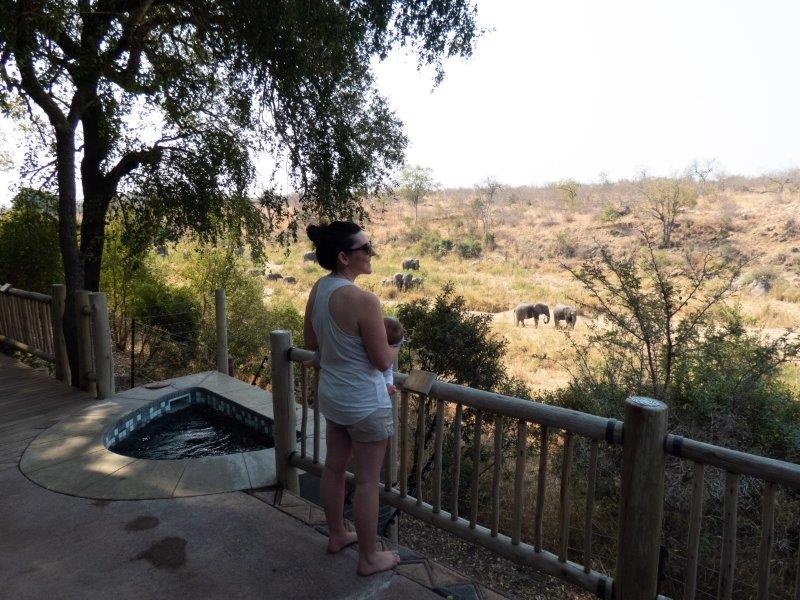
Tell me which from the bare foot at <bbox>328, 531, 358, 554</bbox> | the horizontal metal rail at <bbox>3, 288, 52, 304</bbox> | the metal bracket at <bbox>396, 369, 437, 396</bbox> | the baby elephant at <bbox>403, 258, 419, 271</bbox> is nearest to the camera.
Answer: the metal bracket at <bbox>396, 369, 437, 396</bbox>

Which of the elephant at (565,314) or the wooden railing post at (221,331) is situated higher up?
the wooden railing post at (221,331)

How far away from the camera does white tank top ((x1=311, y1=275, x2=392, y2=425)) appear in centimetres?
198

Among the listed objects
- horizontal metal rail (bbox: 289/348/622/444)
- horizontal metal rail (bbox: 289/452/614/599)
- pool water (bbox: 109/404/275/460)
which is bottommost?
pool water (bbox: 109/404/275/460)

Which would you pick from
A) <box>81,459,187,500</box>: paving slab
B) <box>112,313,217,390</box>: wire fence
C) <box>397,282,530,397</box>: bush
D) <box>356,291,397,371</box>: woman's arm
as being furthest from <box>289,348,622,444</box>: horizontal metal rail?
<box>112,313,217,390</box>: wire fence

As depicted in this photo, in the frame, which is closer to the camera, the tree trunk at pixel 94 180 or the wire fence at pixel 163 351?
the tree trunk at pixel 94 180

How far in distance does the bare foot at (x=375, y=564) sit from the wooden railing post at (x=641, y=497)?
3.04 feet

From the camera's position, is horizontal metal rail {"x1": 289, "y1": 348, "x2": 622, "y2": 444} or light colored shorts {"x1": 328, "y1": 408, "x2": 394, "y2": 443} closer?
horizontal metal rail {"x1": 289, "y1": 348, "x2": 622, "y2": 444}

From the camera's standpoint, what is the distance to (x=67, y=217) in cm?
533

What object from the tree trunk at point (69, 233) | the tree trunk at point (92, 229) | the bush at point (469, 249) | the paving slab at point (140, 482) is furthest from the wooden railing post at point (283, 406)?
the bush at point (469, 249)

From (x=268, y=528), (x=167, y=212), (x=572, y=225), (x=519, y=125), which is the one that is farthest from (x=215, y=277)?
(x=519, y=125)

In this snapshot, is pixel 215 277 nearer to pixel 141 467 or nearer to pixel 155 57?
pixel 155 57

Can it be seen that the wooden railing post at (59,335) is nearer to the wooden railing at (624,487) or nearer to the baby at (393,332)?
the wooden railing at (624,487)

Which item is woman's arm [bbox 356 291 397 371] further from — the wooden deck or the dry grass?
the dry grass

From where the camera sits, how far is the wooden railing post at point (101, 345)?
488 centimetres
